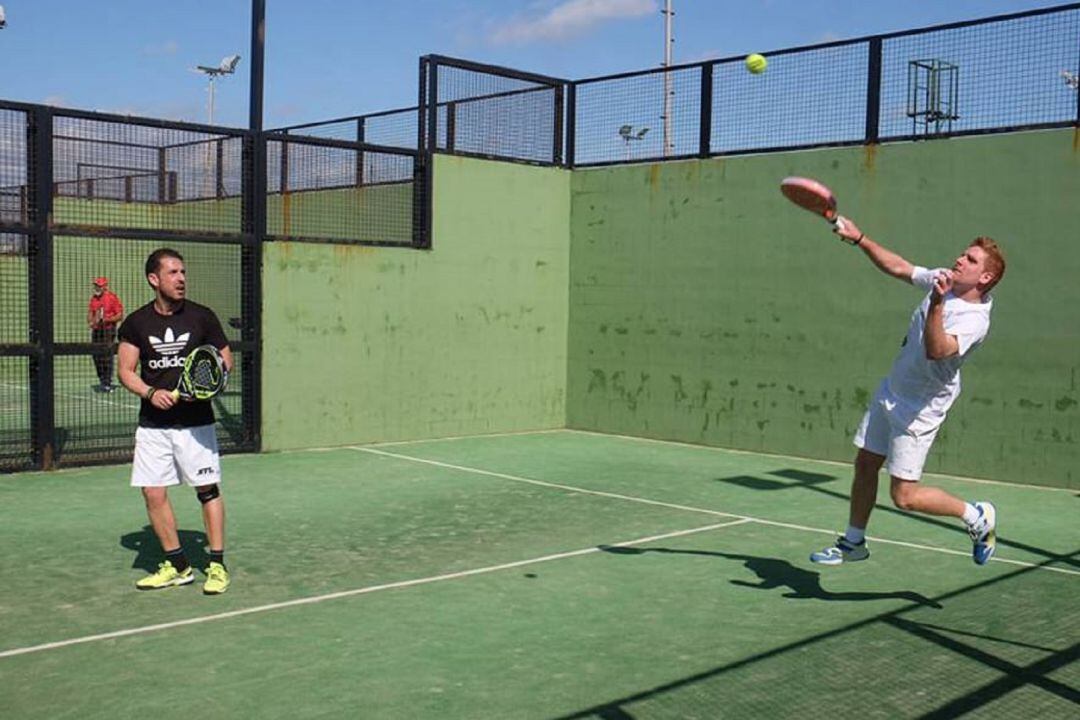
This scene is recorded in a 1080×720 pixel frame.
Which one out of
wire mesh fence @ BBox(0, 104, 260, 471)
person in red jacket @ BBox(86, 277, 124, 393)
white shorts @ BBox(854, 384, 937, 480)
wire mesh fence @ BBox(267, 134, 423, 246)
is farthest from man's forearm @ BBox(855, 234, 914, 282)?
person in red jacket @ BBox(86, 277, 124, 393)

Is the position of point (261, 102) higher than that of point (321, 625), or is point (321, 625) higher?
point (261, 102)

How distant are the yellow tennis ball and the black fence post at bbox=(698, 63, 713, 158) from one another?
24.0 inches

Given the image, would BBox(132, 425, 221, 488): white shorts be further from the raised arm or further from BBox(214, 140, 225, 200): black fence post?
BBox(214, 140, 225, 200): black fence post

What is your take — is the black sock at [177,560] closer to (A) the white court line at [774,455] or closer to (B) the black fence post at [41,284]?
(B) the black fence post at [41,284]

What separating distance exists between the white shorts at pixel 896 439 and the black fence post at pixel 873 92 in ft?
19.8

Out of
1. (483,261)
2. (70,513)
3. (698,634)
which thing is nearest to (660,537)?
(698,634)

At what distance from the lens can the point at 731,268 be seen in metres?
12.3

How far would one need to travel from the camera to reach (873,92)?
11242 millimetres

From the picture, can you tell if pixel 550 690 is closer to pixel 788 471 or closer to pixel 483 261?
pixel 788 471

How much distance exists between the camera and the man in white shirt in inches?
216

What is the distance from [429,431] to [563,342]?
2.20m

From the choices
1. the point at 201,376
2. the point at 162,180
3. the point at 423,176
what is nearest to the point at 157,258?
the point at 201,376

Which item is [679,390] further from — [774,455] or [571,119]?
[571,119]

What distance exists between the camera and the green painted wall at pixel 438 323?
1162cm
